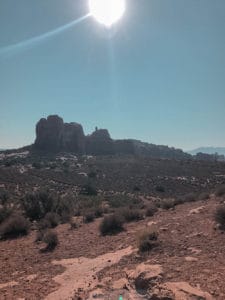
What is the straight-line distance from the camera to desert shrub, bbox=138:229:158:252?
464 inches

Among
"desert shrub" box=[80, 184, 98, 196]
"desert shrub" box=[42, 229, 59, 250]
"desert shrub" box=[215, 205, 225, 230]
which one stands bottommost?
"desert shrub" box=[42, 229, 59, 250]

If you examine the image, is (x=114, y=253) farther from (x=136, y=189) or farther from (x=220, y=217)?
(x=136, y=189)

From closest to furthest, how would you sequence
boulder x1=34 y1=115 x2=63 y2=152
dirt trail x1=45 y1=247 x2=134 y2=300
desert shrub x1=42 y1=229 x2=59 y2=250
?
1. dirt trail x1=45 y1=247 x2=134 y2=300
2. desert shrub x1=42 y1=229 x2=59 y2=250
3. boulder x1=34 y1=115 x2=63 y2=152

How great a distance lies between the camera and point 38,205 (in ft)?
77.2

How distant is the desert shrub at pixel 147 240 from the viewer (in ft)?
38.7

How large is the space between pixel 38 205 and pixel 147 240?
13.0 m

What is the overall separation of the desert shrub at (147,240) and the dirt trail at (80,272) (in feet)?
1.55

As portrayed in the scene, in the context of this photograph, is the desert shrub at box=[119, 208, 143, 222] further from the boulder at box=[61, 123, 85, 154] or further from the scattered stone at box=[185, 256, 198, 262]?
the boulder at box=[61, 123, 85, 154]

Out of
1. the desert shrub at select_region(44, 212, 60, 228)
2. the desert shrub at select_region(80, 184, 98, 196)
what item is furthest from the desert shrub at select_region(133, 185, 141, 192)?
the desert shrub at select_region(44, 212, 60, 228)

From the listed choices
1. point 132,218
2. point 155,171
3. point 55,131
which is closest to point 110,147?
point 55,131

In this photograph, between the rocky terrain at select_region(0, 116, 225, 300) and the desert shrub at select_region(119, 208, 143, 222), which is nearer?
the rocky terrain at select_region(0, 116, 225, 300)

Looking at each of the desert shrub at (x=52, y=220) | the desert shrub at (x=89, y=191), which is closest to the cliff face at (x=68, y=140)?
the desert shrub at (x=89, y=191)

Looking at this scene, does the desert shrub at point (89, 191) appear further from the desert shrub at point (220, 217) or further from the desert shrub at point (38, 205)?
the desert shrub at point (220, 217)

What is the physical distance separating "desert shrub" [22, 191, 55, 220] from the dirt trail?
10747 millimetres
